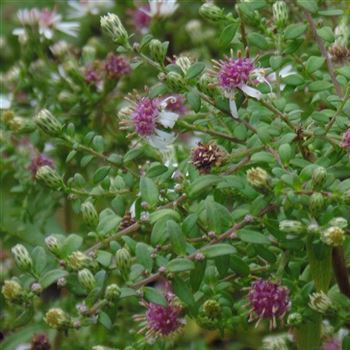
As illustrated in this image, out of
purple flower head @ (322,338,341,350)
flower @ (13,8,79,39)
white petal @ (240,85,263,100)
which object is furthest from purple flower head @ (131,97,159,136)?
flower @ (13,8,79,39)

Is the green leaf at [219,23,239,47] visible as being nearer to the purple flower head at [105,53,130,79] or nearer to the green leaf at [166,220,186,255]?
the green leaf at [166,220,186,255]

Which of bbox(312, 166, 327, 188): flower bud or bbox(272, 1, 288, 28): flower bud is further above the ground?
bbox(272, 1, 288, 28): flower bud

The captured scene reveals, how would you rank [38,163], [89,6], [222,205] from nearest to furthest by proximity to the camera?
[222,205]
[38,163]
[89,6]

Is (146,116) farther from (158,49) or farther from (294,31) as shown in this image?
(294,31)

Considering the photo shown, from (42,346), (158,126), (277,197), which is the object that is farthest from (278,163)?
(42,346)

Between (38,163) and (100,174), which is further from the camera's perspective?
(38,163)

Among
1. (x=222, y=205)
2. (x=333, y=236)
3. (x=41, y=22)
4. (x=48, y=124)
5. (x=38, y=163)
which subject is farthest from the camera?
(x=41, y=22)

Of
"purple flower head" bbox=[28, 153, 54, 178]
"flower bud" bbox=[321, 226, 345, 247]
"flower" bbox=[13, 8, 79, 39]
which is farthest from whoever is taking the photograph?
"flower" bbox=[13, 8, 79, 39]

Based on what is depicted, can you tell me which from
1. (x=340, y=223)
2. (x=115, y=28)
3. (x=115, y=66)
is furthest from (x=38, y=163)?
(x=340, y=223)
